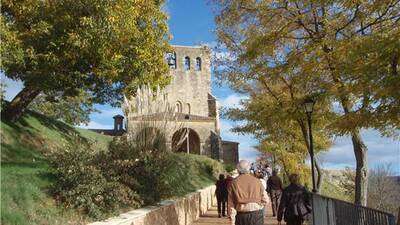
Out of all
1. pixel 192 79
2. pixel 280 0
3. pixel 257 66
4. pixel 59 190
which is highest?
pixel 192 79

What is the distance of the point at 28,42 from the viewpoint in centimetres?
1762

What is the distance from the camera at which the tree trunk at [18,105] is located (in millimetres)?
20688

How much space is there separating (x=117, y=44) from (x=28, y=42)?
285cm

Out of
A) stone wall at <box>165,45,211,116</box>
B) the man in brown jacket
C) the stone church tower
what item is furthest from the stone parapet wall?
stone wall at <box>165,45,211,116</box>

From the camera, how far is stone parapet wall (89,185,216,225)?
10.9 metres

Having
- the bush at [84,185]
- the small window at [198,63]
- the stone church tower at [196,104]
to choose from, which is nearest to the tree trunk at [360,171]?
the bush at [84,185]

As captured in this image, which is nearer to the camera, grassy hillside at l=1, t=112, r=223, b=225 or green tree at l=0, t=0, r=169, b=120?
grassy hillside at l=1, t=112, r=223, b=225

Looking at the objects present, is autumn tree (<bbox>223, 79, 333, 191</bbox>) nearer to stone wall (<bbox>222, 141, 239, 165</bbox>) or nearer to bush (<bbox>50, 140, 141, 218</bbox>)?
bush (<bbox>50, 140, 141, 218</bbox>)

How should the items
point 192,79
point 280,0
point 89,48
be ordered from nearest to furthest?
point 280,0 → point 89,48 → point 192,79

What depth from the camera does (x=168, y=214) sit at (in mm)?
14539

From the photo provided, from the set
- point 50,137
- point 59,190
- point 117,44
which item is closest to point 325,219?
point 59,190

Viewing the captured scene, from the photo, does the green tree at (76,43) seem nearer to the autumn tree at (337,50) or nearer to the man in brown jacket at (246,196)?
the autumn tree at (337,50)

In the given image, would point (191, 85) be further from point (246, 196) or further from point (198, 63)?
point (246, 196)

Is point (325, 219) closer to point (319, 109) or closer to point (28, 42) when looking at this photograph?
point (319, 109)
